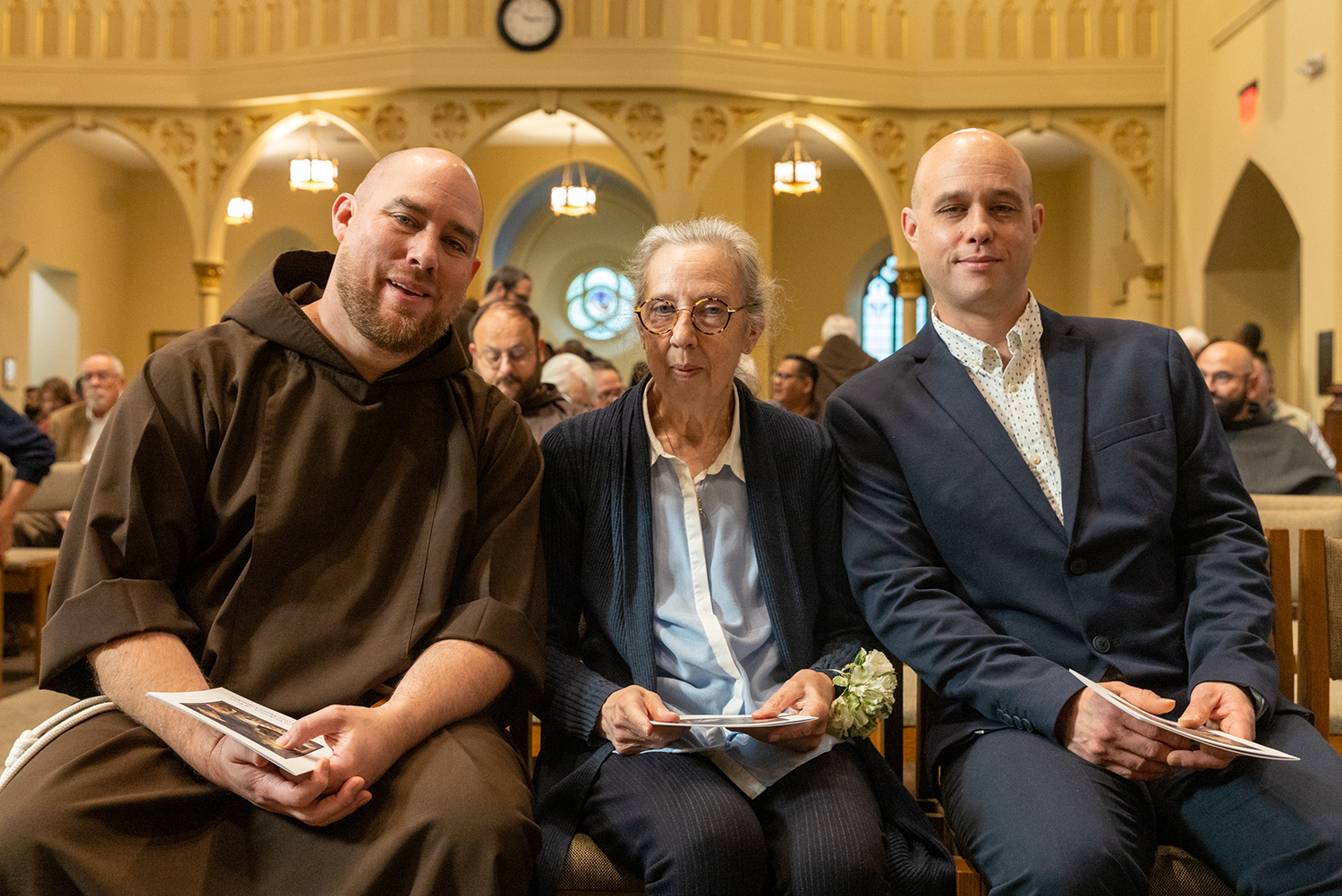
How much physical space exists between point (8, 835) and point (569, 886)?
84cm

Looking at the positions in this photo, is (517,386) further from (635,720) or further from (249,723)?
(249,723)

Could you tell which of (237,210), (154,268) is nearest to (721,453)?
(237,210)

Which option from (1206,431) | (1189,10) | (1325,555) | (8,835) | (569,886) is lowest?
(569,886)

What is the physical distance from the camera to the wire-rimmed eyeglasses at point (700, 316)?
2.29 meters

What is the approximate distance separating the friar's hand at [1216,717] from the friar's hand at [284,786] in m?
1.27

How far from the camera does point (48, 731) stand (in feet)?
6.14

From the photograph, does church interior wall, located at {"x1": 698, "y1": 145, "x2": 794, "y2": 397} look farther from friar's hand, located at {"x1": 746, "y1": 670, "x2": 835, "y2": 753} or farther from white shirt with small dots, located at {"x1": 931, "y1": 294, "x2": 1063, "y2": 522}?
friar's hand, located at {"x1": 746, "y1": 670, "x2": 835, "y2": 753}

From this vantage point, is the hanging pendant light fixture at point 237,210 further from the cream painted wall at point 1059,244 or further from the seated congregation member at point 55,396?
the cream painted wall at point 1059,244

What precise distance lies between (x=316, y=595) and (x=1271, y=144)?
8882mm

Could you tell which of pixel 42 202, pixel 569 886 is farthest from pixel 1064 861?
pixel 42 202

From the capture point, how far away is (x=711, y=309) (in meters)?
2.30

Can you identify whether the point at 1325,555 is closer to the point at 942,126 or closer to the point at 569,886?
the point at 569,886

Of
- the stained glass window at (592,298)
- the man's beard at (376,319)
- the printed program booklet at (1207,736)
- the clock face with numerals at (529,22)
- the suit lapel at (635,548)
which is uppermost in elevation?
the clock face with numerals at (529,22)

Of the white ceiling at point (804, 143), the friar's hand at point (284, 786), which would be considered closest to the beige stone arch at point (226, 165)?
the white ceiling at point (804, 143)
